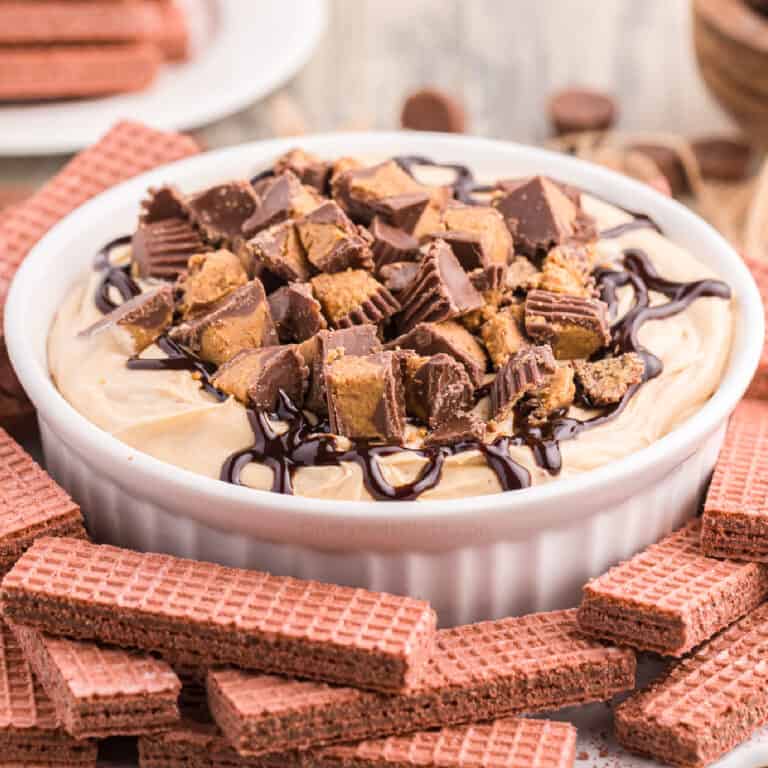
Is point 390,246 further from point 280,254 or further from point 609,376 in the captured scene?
point 609,376

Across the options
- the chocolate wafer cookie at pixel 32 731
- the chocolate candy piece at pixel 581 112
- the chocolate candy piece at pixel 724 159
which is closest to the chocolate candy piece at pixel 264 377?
the chocolate wafer cookie at pixel 32 731

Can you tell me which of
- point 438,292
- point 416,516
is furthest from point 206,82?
point 416,516

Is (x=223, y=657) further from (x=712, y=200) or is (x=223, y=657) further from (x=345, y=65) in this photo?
(x=345, y=65)

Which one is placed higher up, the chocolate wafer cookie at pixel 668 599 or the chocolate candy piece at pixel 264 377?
the chocolate candy piece at pixel 264 377

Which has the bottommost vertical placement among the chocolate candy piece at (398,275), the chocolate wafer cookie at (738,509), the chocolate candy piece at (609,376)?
the chocolate wafer cookie at (738,509)

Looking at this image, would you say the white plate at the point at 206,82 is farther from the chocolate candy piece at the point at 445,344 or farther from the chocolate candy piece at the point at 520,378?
the chocolate candy piece at the point at 520,378

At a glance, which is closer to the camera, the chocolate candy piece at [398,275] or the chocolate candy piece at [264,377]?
the chocolate candy piece at [264,377]

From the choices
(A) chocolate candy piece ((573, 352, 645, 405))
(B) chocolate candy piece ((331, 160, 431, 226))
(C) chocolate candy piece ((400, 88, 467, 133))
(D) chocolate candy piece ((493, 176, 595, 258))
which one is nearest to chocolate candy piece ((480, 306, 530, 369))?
(A) chocolate candy piece ((573, 352, 645, 405))
